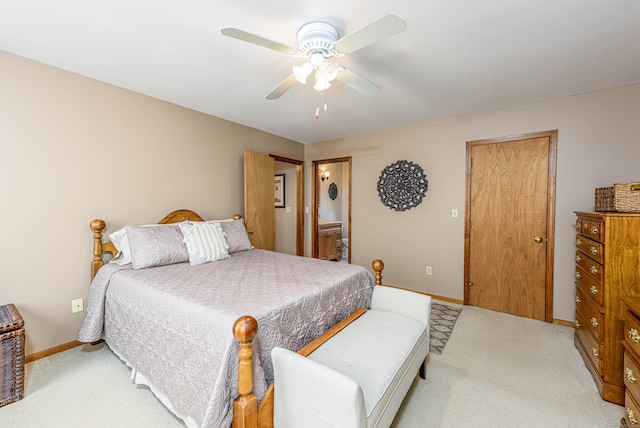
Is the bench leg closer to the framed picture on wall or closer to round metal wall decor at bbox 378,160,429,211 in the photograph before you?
round metal wall decor at bbox 378,160,429,211

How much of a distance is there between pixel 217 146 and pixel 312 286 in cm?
241

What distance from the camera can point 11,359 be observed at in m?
1.70

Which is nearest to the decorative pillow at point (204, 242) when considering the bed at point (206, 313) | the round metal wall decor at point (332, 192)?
the bed at point (206, 313)

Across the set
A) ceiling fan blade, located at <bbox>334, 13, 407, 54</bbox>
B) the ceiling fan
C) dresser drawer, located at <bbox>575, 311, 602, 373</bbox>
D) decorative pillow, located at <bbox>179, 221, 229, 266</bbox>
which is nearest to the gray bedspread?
decorative pillow, located at <bbox>179, 221, 229, 266</bbox>

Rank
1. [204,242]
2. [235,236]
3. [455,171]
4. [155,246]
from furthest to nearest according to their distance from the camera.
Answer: [455,171] < [235,236] < [204,242] < [155,246]

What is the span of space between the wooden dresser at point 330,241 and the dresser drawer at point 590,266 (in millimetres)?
3464

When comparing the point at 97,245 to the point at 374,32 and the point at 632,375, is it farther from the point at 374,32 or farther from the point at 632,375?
the point at 632,375

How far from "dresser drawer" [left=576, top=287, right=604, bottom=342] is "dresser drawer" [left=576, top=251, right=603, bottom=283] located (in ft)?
0.66

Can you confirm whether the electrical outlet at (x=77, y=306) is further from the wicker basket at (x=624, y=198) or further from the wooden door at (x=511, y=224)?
the wicker basket at (x=624, y=198)

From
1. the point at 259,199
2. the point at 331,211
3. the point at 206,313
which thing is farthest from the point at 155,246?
the point at 331,211

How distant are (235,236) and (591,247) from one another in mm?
3156

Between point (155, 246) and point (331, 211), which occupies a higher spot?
point (331, 211)

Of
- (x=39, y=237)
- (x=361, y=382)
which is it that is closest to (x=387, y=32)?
(x=361, y=382)

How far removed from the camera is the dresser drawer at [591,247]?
1.84 m
